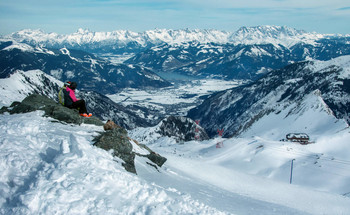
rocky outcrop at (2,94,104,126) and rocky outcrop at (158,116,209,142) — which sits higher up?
rocky outcrop at (2,94,104,126)

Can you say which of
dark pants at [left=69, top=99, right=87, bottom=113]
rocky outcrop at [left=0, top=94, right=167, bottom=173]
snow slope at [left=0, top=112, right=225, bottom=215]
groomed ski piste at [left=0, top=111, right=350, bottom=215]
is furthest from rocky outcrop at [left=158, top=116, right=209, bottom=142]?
snow slope at [left=0, top=112, right=225, bottom=215]

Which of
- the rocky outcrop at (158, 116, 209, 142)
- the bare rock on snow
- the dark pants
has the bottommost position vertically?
→ the rocky outcrop at (158, 116, 209, 142)

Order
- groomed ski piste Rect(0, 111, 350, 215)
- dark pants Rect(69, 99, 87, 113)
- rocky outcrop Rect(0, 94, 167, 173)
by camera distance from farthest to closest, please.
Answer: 1. dark pants Rect(69, 99, 87, 113)
2. rocky outcrop Rect(0, 94, 167, 173)
3. groomed ski piste Rect(0, 111, 350, 215)

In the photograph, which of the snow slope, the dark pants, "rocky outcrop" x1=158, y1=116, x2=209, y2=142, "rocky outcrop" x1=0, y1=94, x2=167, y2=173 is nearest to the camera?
the snow slope

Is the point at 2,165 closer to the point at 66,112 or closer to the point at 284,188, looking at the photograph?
the point at 66,112

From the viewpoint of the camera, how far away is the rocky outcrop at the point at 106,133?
18.1 meters

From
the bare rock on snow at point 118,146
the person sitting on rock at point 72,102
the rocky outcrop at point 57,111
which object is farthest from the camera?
the person sitting on rock at point 72,102

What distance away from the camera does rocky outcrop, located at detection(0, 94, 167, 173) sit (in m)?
18.1

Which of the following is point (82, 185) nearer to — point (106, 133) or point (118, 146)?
point (118, 146)

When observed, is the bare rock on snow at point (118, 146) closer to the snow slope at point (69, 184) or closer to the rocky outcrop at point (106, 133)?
the rocky outcrop at point (106, 133)

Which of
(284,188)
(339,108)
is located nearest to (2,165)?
(284,188)

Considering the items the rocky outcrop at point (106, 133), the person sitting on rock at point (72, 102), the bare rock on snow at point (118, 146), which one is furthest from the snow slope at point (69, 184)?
the person sitting on rock at point (72, 102)

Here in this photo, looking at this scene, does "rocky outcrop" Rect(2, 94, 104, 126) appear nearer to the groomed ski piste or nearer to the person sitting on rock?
the person sitting on rock

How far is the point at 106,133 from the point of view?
1864 centimetres
